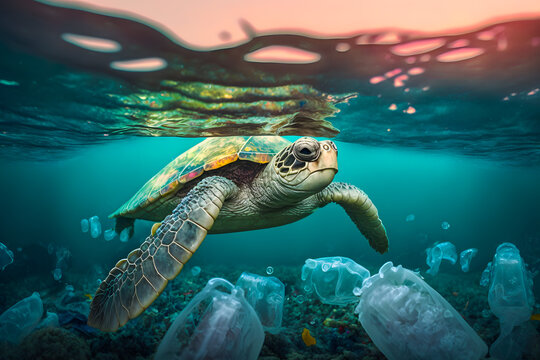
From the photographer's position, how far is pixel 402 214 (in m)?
85.2

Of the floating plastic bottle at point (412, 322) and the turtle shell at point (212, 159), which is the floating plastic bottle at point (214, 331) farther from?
the turtle shell at point (212, 159)

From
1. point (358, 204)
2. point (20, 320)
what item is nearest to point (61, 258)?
point (20, 320)

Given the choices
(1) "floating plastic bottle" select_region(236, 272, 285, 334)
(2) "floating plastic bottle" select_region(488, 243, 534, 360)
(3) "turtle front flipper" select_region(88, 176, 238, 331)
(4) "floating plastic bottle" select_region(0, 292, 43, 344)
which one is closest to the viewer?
(3) "turtle front flipper" select_region(88, 176, 238, 331)

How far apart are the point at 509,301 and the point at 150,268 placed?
13.8ft

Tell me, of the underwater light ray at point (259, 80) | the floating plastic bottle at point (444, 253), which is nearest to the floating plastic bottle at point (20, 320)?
the underwater light ray at point (259, 80)

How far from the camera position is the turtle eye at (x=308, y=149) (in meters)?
3.09

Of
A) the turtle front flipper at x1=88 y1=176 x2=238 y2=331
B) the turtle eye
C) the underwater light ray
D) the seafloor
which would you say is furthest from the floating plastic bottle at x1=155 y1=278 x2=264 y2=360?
the underwater light ray

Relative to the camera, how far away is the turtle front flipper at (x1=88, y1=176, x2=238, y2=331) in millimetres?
2439

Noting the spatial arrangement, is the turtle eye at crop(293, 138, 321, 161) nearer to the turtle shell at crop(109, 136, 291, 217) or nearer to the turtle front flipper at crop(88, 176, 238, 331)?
the turtle shell at crop(109, 136, 291, 217)

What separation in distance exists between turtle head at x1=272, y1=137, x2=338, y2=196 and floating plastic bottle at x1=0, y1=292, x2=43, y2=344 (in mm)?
3991

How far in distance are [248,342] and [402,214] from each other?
95.1 m

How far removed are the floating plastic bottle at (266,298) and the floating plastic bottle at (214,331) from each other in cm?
122

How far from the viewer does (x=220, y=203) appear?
10.9 ft

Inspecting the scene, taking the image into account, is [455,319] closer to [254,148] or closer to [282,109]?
[254,148]
